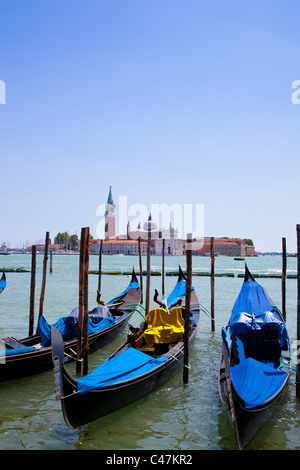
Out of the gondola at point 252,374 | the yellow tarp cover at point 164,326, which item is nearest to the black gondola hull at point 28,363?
the yellow tarp cover at point 164,326

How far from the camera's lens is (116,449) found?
314cm

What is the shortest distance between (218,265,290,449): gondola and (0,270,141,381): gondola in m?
1.86

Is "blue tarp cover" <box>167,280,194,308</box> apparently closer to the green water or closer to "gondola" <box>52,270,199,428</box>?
"gondola" <box>52,270,199,428</box>

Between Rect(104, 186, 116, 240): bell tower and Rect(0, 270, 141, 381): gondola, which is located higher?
Rect(104, 186, 116, 240): bell tower

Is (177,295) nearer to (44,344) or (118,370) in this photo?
(44,344)

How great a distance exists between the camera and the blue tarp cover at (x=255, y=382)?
10.6 ft

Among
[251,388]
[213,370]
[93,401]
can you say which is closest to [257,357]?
[213,370]

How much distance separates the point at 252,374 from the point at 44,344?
2.86 metres

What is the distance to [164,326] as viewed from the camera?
17.6 ft

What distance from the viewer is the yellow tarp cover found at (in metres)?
5.13

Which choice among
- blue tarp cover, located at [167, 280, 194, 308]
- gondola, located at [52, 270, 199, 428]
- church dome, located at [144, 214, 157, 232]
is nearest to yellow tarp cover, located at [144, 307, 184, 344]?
gondola, located at [52, 270, 199, 428]

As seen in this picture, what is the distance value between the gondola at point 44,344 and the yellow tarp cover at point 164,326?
980 millimetres

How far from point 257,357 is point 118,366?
1.83 meters

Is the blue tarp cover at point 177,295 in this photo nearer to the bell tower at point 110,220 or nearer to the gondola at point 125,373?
the gondola at point 125,373
